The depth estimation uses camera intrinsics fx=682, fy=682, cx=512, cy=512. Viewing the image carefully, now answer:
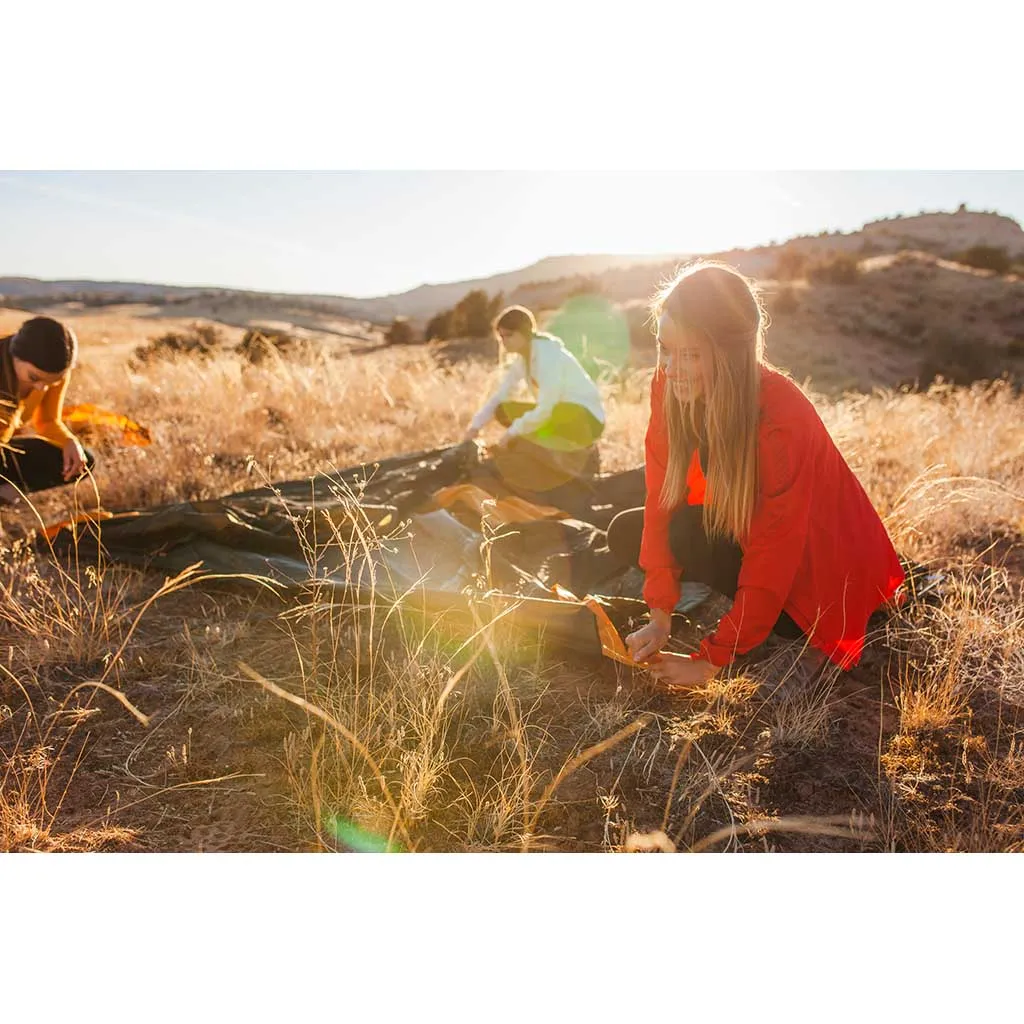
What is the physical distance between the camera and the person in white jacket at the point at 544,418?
148 inches

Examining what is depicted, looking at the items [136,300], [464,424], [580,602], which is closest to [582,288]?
[464,424]

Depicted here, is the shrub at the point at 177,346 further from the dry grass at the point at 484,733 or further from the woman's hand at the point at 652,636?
the woman's hand at the point at 652,636

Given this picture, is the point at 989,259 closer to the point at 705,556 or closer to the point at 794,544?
the point at 705,556

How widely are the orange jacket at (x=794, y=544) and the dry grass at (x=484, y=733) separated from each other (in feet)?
0.78

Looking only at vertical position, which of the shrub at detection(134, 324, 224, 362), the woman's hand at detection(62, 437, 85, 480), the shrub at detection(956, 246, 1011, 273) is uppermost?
the shrub at detection(956, 246, 1011, 273)

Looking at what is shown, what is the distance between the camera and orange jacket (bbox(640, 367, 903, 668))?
1.79m

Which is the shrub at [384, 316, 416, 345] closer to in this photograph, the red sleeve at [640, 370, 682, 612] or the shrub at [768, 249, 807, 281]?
the shrub at [768, 249, 807, 281]

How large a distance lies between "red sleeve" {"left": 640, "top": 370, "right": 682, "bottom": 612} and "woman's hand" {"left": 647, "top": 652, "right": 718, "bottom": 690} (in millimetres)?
162

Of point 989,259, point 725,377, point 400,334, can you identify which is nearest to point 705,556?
point 725,377

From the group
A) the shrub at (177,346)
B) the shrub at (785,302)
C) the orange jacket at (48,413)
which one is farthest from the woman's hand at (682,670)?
the shrub at (785,302)

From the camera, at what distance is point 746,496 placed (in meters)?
1.85

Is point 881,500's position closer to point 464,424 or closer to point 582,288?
point 464,424

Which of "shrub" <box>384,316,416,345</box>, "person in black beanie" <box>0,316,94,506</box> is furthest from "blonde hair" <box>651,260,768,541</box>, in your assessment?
"shrub" <box>384,316,416,345</box>

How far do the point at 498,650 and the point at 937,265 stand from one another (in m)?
23.5
